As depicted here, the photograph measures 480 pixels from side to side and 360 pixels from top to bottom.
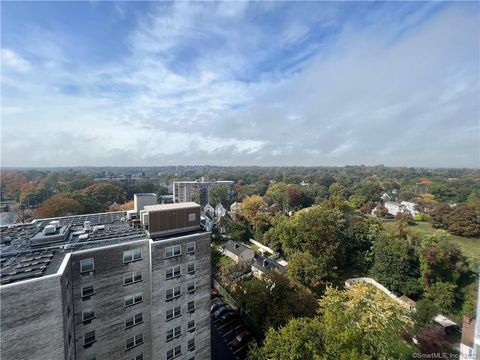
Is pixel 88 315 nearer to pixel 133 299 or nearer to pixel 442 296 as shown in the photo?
pixel 133 299

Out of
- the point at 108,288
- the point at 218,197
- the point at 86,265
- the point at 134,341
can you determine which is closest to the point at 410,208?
the point at 218,197

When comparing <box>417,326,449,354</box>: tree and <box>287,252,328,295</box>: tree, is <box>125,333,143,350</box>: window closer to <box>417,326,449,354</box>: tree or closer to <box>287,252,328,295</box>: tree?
<box>287,252,328,295</box>: tree

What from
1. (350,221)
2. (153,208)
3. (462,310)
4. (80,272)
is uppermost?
(153,208)

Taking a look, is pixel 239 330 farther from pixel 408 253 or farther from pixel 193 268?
pixel 408 253

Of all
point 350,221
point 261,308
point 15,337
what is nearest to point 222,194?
point 350,221

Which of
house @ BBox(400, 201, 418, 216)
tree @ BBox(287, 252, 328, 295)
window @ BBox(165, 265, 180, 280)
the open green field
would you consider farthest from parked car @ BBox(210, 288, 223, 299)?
house @ BBox(400, 201, 418, 216)

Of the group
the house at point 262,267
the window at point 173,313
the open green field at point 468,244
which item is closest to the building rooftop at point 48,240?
the window at point 173,313
